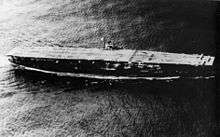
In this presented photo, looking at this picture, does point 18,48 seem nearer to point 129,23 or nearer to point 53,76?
point 53,76

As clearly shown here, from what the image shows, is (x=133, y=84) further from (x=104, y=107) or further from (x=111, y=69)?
(x=104, y=107)

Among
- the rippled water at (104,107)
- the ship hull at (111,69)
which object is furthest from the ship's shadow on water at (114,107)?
the ship hull at (111,69)

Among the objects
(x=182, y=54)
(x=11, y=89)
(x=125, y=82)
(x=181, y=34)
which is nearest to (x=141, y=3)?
(x=181, y=34)

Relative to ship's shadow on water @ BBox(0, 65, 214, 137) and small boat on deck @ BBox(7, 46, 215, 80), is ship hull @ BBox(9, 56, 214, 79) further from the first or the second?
ship's shadow on water @ BBox(0, 65, 214, 137)

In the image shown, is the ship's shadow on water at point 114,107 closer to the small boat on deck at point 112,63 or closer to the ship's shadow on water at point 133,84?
the ship's shadow on water at point 133,84

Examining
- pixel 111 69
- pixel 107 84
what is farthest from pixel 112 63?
pixel 107 84

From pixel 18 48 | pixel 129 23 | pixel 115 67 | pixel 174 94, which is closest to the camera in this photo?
pixel 174 94
